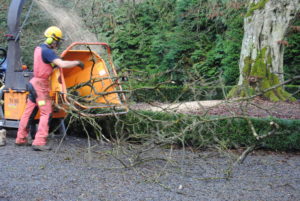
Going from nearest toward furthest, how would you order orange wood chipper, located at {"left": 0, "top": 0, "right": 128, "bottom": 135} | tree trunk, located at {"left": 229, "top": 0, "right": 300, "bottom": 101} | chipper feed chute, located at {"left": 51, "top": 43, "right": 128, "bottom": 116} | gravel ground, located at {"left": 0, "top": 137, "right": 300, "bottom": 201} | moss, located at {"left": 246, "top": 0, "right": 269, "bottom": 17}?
1. gravel ground, located at {"left": 0, "top": 137, "right": 300, "bottom": 201}
2. chipper feed chute, located at {"left": 51, "top": 43, "right": 128, "bottom": 116}
3. orange wood chipper, located at {"left": 0, "top": 0, "right": 128, "bottom": 135}
4. tree trunk, located at {"left": 229, "top": 0, "right": 300, "bottom": 101}
5. moss, located at {"left": 246, "top": 0, "right": 269, "bottom": 17}

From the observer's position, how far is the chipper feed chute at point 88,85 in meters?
5.87

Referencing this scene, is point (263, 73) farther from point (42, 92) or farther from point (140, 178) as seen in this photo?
point (140, 178)

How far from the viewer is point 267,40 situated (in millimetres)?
11031

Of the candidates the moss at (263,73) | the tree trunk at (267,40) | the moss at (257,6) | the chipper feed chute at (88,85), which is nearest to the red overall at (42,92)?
the chipper feed chute at (88,85)

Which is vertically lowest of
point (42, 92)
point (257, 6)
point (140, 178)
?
point (140, 178)

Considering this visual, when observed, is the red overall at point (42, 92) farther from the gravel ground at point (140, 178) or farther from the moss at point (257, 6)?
the moss at point (257, 6)

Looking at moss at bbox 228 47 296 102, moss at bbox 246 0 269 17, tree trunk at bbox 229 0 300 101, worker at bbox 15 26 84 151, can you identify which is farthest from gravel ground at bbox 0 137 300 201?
moss at bbox 246 0 269 17

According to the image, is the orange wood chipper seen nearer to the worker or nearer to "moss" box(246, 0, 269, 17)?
the worker

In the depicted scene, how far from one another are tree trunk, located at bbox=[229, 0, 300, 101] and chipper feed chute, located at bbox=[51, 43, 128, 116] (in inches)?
199

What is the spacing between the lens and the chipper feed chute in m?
5.87

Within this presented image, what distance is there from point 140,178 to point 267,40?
7.68m

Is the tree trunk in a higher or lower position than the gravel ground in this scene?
higher

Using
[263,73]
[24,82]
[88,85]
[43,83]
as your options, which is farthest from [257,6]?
[43,83]

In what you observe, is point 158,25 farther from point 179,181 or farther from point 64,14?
point 179,181
